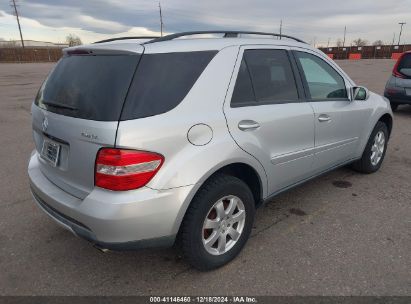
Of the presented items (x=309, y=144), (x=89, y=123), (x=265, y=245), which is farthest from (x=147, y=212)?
(x=309, y=144)

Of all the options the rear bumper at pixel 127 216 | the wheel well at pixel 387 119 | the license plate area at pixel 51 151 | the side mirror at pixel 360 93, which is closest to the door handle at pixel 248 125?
the rear bumper at pixel 127 216

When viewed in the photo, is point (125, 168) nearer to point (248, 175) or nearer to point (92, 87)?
point (92, 87)

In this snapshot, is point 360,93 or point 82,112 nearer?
point 82,112

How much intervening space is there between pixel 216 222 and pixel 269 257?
1.98 ft

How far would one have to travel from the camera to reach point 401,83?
817cm

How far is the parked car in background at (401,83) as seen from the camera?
318 inches

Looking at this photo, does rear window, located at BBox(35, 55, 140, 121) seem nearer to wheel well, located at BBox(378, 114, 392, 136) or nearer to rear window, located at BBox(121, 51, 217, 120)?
rear window, located at BBox(121, 51, 217, 120)

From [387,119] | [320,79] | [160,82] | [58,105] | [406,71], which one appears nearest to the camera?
[160,82]


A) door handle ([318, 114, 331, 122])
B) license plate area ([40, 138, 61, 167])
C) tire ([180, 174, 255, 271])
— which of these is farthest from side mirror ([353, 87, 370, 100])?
license plate area ([40, 138, 61, 167])

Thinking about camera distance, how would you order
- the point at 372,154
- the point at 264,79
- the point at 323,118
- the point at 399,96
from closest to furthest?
the point at 264,79
the point at 323,118
the point at 372,154
the point at 399,96

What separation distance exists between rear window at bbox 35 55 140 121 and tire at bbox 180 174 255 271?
82cm

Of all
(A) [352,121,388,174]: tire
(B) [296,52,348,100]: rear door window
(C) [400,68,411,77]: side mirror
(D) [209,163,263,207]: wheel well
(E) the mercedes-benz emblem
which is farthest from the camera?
(C) [400,68,411,77]: side mirror

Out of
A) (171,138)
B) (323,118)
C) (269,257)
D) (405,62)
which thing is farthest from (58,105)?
(405,62)

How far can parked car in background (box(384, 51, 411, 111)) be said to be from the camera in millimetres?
8078
